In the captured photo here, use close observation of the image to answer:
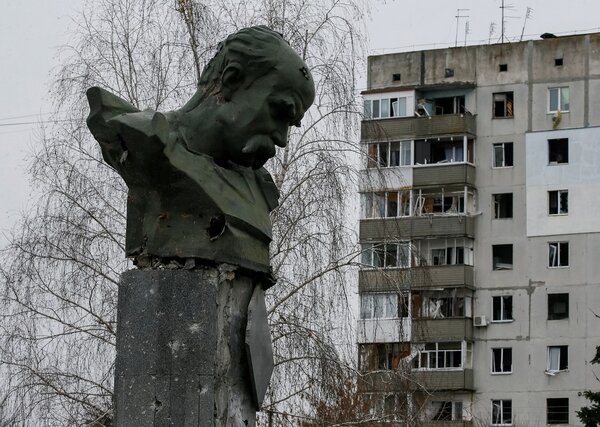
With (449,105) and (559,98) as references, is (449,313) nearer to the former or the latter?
(449,105)

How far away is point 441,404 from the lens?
42.5 m

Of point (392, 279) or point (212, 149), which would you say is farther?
point (392, 279)

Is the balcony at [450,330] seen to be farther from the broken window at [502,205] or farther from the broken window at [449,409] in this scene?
the broken window at [502,205]

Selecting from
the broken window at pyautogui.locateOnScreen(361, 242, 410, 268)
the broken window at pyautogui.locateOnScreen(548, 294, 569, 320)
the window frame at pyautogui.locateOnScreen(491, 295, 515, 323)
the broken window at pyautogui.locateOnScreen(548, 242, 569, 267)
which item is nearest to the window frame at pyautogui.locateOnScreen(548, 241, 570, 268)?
the broken window at pyautogui.locateOnScreen(548, 242, 569, 267)

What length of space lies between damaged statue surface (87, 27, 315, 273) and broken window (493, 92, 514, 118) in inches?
1488

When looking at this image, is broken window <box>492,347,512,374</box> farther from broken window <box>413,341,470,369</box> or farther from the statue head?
the statue head

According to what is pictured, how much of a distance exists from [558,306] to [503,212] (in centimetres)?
336

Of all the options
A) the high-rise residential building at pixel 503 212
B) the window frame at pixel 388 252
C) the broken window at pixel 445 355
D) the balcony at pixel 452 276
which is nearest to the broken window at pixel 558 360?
the high-rise residential building at pixel 503 212

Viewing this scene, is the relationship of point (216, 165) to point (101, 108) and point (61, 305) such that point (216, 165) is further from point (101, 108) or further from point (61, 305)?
point (61, 305)

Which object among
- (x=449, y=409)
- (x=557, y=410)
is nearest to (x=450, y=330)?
(x=449, y=409)

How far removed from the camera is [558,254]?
140 ft

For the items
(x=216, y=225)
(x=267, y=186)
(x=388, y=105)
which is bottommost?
(x=216, y=225)

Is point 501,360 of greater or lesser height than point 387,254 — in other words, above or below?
above

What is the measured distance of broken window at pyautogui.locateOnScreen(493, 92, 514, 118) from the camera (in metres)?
44.1
